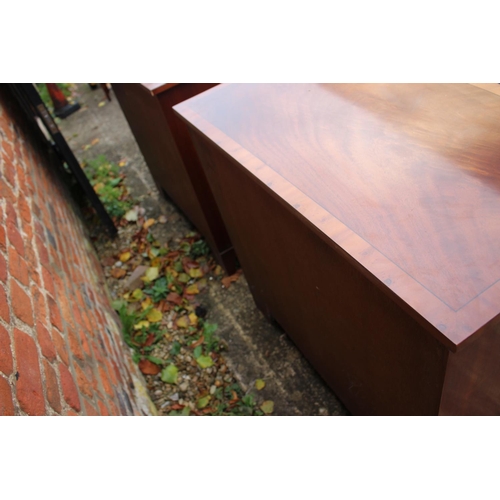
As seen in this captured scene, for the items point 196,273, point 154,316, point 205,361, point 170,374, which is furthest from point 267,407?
point 196,273

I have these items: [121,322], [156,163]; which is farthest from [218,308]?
[156,163]

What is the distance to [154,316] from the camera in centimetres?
258

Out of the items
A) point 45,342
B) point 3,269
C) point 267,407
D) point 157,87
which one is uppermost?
point 157,87

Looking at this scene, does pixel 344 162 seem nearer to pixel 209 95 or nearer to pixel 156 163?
pixel 209 95

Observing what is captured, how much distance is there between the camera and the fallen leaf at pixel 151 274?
9.29 ft

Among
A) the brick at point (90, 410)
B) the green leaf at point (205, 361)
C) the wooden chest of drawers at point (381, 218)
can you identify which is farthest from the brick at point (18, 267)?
the green leaf at point (205, 361)

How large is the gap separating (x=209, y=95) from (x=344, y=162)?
73 cm

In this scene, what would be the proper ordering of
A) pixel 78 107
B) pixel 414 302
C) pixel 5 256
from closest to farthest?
pixel 414 302, pixel 5 256, pixel 78 107

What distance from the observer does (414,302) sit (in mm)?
842

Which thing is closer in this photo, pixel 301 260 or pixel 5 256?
pixel 5 256

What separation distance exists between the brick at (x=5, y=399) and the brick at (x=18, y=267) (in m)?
0.41

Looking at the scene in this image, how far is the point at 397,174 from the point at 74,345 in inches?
43.4

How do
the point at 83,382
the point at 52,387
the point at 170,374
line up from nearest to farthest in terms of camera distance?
the point at 52,387, the point at 83,382, the point at 170,374

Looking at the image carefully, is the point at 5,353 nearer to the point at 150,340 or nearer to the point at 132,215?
the point at 150,340
